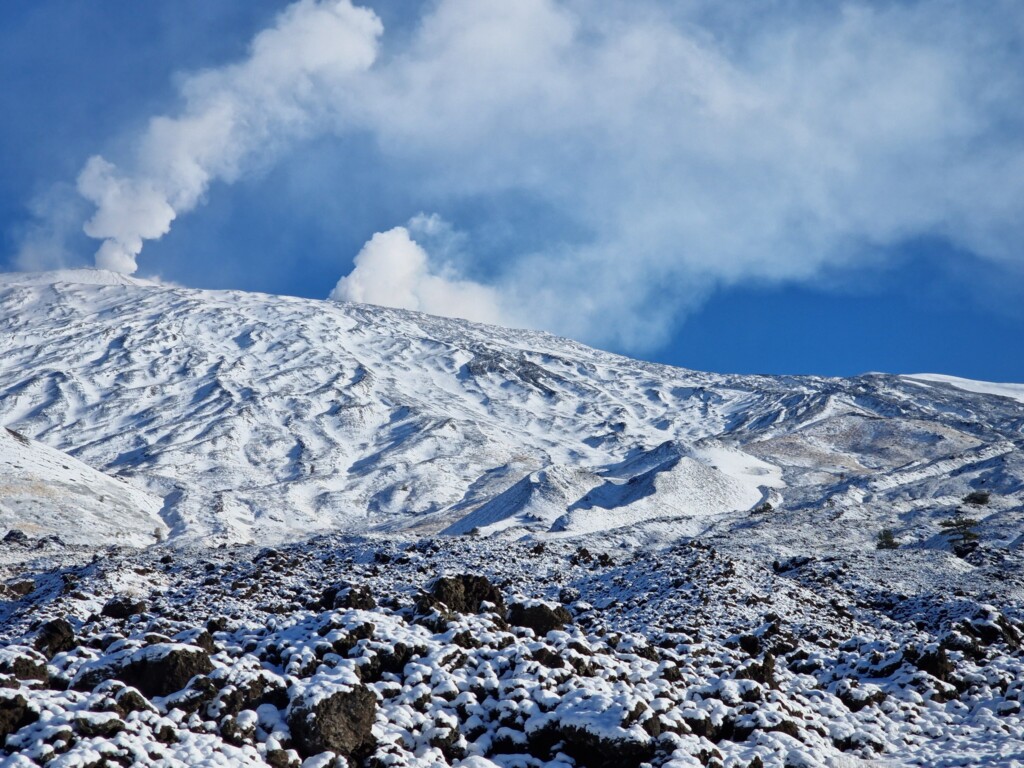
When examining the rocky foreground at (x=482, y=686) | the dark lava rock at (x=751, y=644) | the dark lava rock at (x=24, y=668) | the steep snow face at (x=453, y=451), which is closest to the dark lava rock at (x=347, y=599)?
the rocky foreground at (x=482, y=686)

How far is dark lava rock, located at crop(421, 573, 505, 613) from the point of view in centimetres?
1794

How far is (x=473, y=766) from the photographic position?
36.3 feet

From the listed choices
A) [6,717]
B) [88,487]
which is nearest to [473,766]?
[6,717]

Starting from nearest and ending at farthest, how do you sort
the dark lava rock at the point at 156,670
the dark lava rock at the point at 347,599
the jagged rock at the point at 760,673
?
the dark lava rock at the point at 156,670 < the jagged rock at the point at 760,673 < the dark lava rock at the point at 347,599

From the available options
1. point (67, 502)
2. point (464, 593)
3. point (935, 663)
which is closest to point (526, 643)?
point (464, 593)

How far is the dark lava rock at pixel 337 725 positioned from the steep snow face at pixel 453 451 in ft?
142

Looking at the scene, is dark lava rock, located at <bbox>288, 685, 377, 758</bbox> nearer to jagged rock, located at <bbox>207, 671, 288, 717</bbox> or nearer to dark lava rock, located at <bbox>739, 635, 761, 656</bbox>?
jagged rock, located at <bbox>207, 671, 288, 717</bbox>

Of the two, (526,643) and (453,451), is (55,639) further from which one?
(453,451)

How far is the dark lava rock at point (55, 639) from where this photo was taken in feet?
45.1

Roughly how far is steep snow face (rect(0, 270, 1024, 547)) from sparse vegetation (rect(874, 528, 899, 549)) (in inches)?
115

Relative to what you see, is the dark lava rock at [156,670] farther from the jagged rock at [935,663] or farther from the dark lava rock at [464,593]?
the jagged rock at [935,663]

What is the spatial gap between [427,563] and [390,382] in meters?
166

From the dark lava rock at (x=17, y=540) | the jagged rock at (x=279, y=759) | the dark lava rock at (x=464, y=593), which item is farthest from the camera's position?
the dark lava rock at (x=17, y=540)

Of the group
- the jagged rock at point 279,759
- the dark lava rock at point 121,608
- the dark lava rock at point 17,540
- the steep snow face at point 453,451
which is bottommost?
the jagged rock at point 279,759
